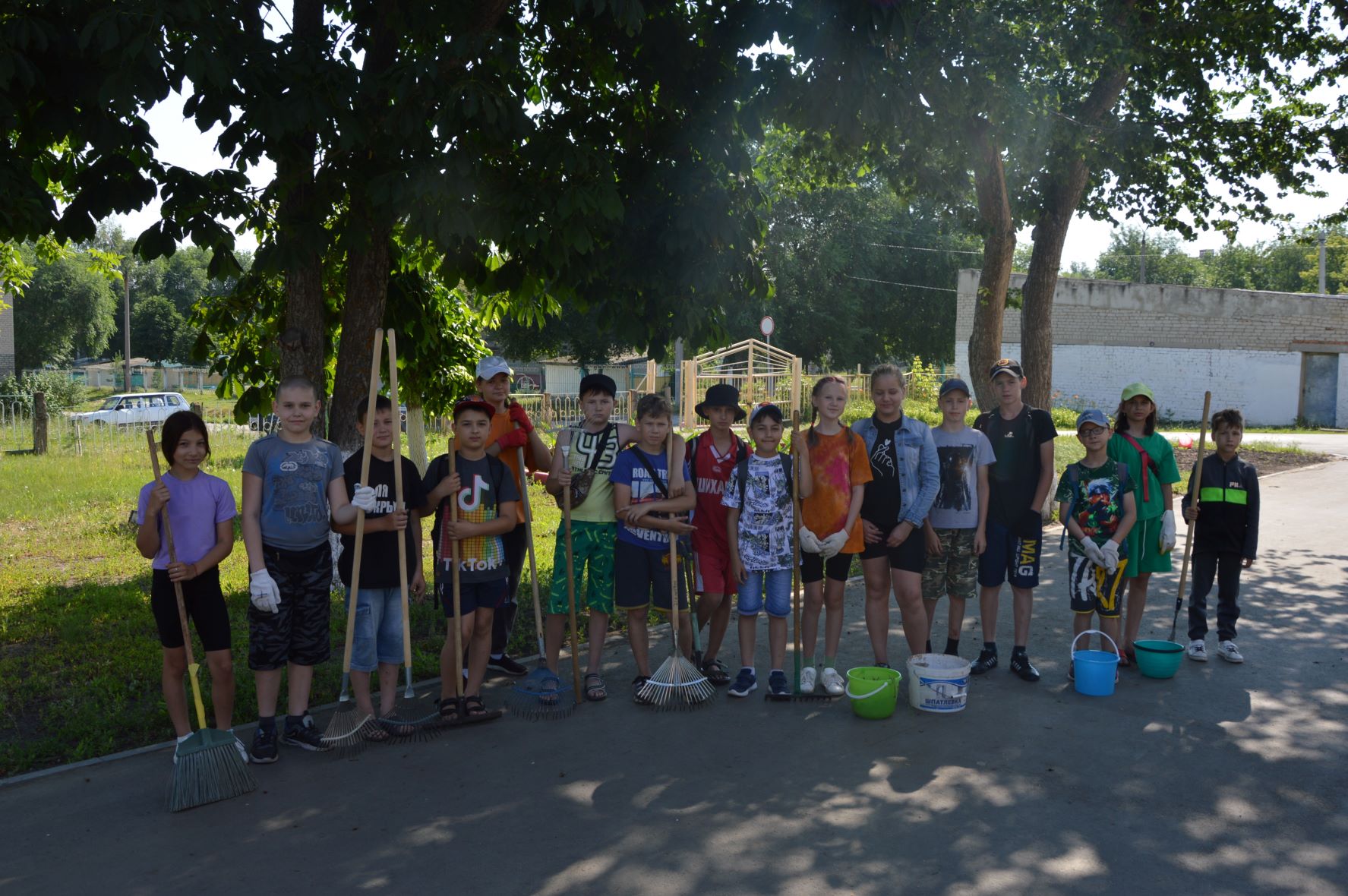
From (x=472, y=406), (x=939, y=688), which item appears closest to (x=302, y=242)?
(x=472, y=406)

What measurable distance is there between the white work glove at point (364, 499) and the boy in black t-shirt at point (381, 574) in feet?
0.31

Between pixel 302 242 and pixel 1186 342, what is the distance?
114ft

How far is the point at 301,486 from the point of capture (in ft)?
16.5

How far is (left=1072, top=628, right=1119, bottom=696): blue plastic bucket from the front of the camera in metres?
5.92

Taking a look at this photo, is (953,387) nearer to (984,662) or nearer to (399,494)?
(984,662)

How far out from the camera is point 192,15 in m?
5.04

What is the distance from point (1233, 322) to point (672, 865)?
36.1 meters

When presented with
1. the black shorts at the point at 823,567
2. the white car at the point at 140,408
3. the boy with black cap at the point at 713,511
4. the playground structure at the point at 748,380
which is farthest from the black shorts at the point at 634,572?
the white car at the point at 140,408

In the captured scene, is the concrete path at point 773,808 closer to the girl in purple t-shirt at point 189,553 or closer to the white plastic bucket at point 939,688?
the white plastic bucket at point 939,688

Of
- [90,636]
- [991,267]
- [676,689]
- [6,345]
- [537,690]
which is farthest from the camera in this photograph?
[6,345]

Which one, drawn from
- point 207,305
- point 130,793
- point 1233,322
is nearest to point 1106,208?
point 207,305

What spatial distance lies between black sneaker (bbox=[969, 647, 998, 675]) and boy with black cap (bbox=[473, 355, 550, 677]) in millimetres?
2649

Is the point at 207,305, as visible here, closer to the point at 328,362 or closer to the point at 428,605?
the point at 328,362

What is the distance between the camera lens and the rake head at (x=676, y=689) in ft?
18.9
